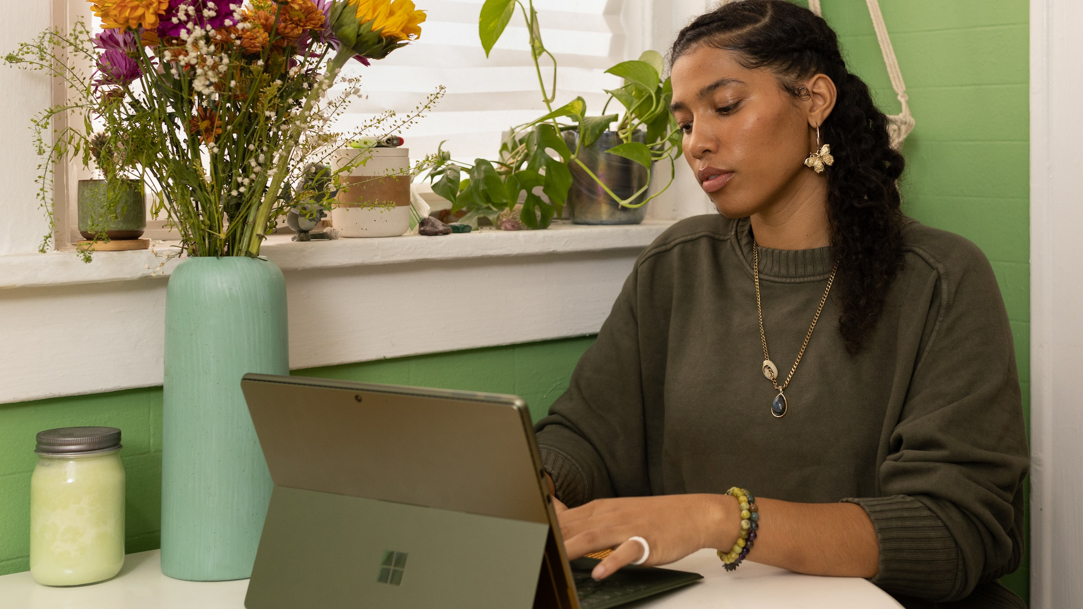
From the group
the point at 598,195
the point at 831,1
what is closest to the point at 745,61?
the point at 598,195

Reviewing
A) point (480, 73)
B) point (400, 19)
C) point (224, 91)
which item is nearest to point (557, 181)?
point (480, 73)

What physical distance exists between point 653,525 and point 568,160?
92 cm

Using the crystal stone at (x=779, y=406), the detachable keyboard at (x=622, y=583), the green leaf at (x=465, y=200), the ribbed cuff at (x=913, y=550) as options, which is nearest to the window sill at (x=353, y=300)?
the green leaf at (x=465, y=200)

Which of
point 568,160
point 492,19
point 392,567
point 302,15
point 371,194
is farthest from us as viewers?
point 568,160

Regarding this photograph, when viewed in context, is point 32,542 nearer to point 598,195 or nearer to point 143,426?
point 143,426

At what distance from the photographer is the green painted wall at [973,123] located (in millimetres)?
1656

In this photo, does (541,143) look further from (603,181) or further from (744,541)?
(744,541)

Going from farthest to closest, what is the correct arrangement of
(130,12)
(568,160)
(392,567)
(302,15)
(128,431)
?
(568,160) < (128,431) < (302,15) < (130,12) < (392,567)

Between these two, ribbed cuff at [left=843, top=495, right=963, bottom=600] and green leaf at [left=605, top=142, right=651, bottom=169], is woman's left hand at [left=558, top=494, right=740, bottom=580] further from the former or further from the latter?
green leaf at [left=605, top=142, right=651, bottom=169]

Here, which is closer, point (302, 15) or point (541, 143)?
point (302, 15)

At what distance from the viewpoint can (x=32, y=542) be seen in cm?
112

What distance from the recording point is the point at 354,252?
1.45m

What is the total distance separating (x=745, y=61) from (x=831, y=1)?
0.60 meters

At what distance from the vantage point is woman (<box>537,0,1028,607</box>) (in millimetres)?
1185
